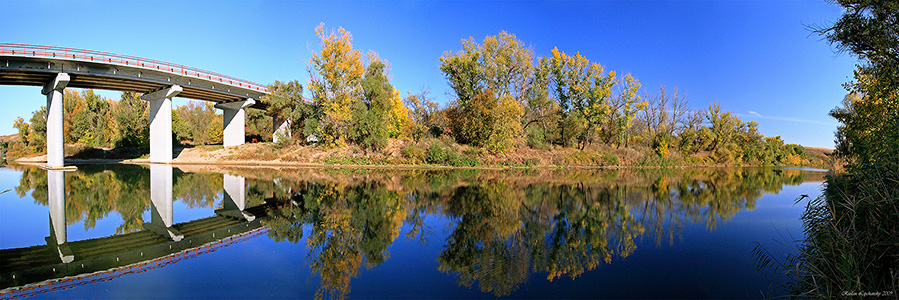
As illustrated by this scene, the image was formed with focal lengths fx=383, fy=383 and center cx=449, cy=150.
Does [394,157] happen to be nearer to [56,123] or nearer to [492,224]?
[56,123]

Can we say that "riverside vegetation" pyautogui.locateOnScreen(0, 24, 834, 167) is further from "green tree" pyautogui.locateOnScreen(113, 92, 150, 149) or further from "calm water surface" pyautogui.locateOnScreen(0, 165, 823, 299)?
"calm water surface" pyautogui.locateOnScreen(0, 165, 823, 299)

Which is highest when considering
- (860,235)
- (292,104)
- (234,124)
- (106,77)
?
(106,77)

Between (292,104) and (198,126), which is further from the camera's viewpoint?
(198,126)

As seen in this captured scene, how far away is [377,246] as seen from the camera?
7.29 metres

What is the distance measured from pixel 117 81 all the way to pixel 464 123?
2853cm

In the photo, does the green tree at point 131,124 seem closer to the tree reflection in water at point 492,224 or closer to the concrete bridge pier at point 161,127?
the concrete bridge pier at point 161,127

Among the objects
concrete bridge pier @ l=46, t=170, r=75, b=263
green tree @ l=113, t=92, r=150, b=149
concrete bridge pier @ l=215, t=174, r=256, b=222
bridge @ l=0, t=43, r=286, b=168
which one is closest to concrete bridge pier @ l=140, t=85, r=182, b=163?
A: bridge @ l=0, t=43, r=286, b=168

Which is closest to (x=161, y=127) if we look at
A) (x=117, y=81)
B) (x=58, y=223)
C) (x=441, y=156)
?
(x=117, y=81)

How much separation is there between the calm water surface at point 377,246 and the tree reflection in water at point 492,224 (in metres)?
0.05

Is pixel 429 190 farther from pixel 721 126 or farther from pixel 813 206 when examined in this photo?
pixel 721 126

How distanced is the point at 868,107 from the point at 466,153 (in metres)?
24.1

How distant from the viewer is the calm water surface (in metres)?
5.26

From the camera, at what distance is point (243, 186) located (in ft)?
53.4

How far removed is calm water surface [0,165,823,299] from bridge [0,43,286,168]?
17270 millimetres
